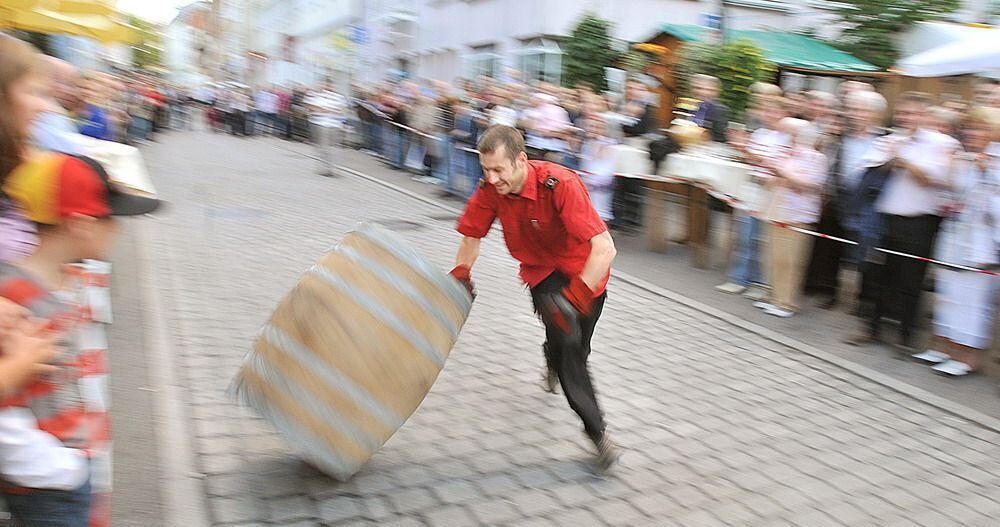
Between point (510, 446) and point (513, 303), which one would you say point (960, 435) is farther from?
point (513, 303)

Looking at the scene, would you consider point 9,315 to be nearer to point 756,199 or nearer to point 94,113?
point 756,199

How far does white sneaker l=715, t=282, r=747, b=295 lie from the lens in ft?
26.8

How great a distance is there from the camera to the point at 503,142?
3.89 metres

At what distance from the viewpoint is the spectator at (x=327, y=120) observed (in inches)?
660

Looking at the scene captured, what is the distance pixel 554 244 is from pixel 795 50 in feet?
47.8

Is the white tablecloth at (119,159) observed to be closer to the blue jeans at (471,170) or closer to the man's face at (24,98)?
the man's face at (24,98)

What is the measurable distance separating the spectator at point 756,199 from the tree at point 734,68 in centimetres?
558

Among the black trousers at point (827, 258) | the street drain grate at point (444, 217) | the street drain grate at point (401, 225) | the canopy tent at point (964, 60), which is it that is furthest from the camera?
the street drain grate at point (444, 217)

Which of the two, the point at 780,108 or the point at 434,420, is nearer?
the point at 434,420

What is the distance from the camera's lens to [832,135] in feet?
24.6

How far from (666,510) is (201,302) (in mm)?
4318

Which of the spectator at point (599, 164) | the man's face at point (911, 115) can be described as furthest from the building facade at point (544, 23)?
the man's face at point (911, 115)

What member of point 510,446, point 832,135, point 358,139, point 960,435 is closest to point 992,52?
point 832,135

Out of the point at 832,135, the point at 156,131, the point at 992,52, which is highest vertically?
the point at 992,52
